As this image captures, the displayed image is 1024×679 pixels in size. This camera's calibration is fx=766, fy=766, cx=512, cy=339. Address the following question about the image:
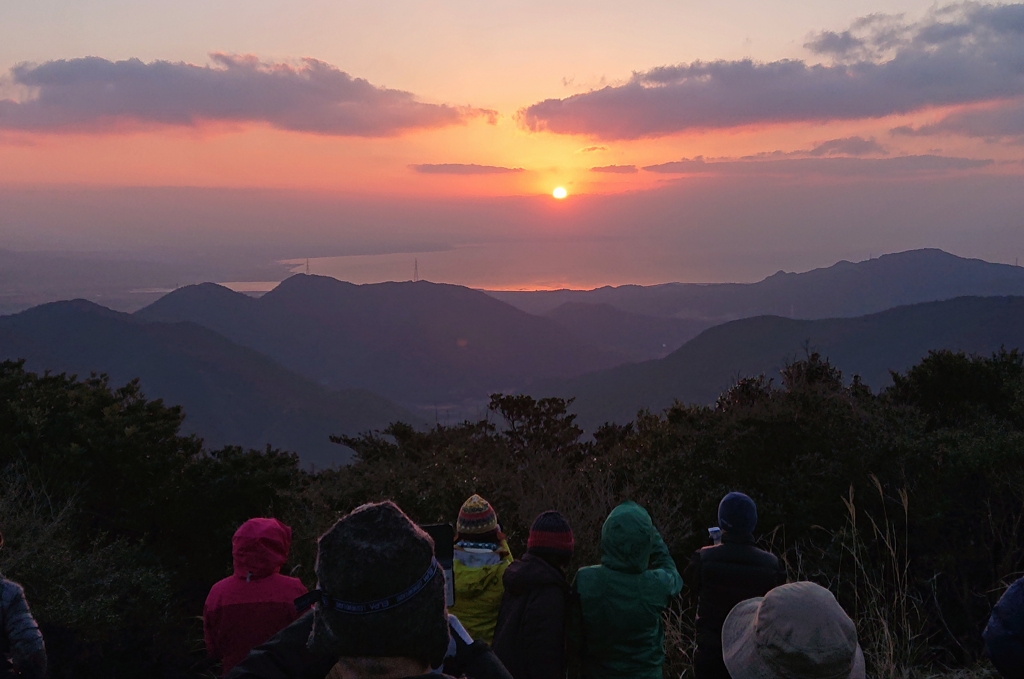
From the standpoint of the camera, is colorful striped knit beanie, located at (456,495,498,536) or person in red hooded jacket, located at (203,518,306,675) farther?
colorful striped knit beanie, located at (456,495,498,536)

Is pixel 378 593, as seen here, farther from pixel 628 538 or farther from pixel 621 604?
pixel 621 604

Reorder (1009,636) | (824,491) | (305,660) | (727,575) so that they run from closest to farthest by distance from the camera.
→ (305,660) < (1009,636) < (727,575) < (824,491)

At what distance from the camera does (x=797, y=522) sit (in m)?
8.27

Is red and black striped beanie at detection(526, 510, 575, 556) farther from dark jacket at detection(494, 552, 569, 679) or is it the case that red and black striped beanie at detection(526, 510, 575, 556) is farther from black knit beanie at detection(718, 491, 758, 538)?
black knit beanie at detection(718, 491, 758, 538)

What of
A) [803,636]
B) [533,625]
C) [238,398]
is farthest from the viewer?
[238,398]

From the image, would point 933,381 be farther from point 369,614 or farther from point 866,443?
point 369,614

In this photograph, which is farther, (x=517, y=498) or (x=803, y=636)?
(x=517, y=498)

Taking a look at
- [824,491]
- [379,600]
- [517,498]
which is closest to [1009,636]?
[379,600]

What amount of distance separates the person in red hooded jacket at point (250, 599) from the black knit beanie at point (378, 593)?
2.52 meters

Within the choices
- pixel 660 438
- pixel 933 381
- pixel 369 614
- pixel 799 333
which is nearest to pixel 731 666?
pixel 369 614

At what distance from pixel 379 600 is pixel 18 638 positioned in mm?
3054

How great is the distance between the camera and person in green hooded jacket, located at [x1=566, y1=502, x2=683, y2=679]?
3943mm

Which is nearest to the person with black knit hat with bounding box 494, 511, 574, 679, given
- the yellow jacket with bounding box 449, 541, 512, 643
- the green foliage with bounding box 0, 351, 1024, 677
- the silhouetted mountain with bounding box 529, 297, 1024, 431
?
the yellow jacket with bounding box 449, 541, 512, 643

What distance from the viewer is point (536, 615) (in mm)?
3766
